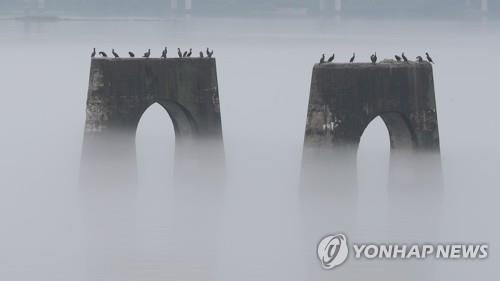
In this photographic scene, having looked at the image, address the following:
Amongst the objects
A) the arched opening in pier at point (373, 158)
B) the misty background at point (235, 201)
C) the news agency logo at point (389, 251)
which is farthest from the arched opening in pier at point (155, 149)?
the news agency logo at point (389, 251)

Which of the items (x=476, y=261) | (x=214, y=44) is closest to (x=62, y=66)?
(x=214, y=44)

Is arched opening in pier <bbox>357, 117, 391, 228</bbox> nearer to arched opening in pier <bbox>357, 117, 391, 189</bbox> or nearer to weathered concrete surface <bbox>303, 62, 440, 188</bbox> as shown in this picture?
arched opening in pier <bbox>357, 117, 391, 189</bbox>

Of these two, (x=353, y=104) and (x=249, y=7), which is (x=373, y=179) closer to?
(x=353, y=104)

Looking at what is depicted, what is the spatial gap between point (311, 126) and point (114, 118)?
3679 mm

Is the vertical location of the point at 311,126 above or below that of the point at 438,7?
below

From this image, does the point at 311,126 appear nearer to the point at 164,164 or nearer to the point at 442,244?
the point at 442,244

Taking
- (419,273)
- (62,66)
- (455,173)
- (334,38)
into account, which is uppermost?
(334,38)

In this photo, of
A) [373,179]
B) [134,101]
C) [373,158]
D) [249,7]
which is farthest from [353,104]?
[249,7]

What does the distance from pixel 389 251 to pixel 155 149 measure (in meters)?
12.9

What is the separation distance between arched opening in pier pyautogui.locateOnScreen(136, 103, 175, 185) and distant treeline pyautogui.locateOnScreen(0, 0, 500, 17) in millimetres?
98335

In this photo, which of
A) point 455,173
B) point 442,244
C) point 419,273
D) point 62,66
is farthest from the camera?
point 62,66

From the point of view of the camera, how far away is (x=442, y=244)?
92.4ft

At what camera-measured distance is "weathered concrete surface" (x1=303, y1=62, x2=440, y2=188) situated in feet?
93.8

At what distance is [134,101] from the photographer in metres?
30.5
